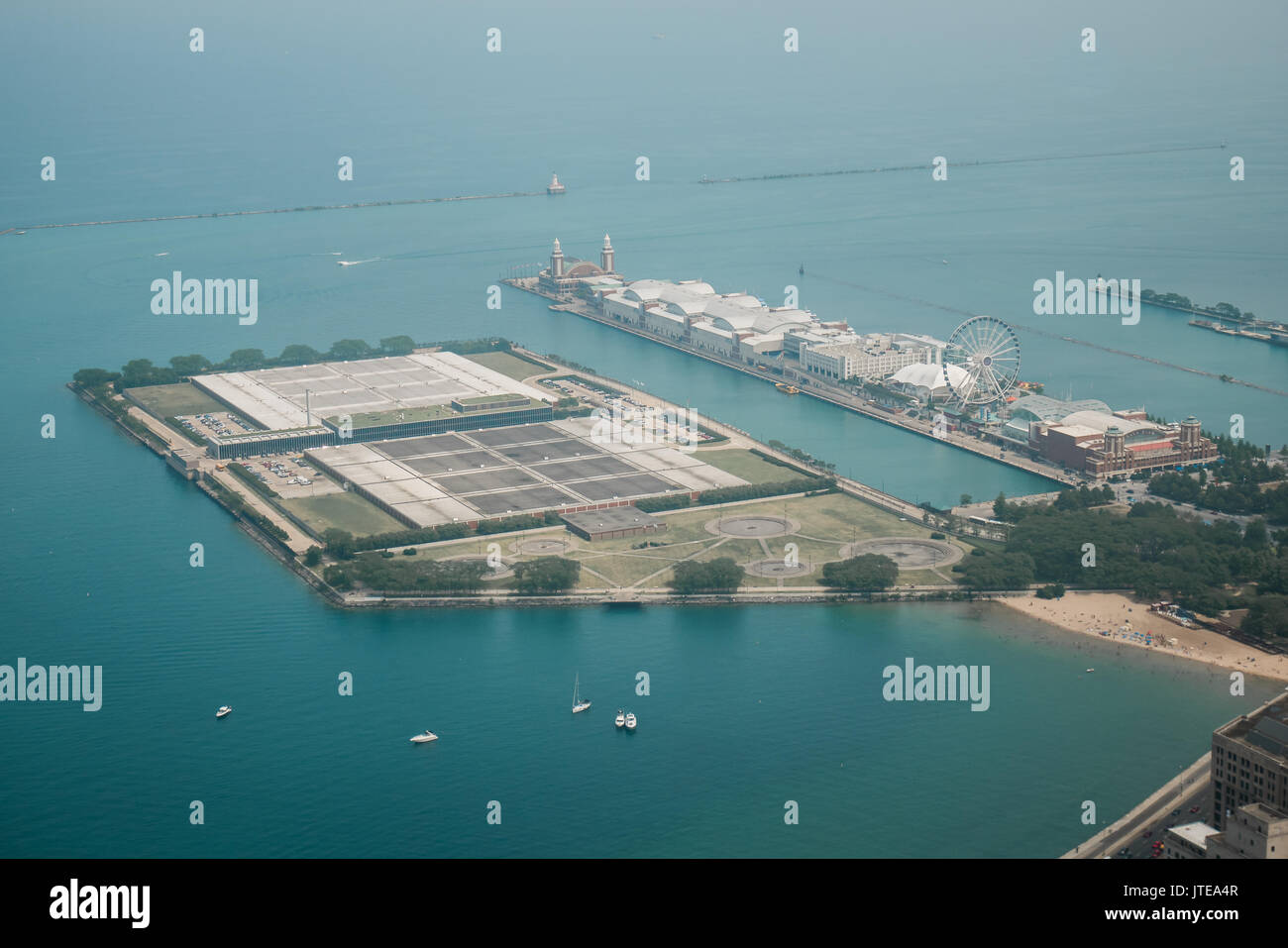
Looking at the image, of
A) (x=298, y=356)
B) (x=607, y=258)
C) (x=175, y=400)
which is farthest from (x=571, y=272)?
(x=175, y=400)

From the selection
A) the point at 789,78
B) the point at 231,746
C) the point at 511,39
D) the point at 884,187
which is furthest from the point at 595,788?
the point at 511,39

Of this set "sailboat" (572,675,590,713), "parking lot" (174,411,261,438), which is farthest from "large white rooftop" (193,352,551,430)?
"sailboat" (572,675,590,713)

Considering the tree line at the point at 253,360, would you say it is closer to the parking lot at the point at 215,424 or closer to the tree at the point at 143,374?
the tree at the point at 143,374
